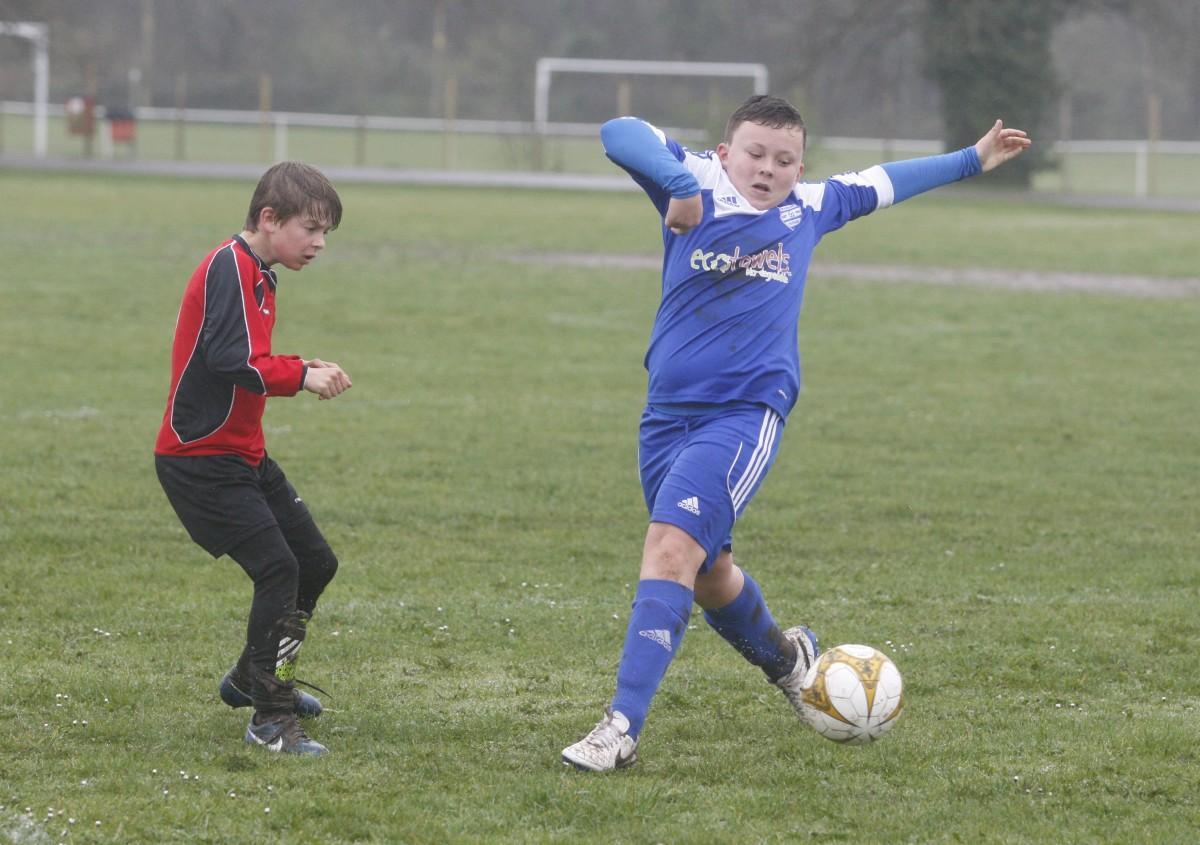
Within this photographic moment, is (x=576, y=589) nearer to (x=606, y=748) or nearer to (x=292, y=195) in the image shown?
(x=606, y=748)

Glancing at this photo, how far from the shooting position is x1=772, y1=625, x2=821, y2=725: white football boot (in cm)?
511

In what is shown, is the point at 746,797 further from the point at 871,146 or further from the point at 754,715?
the point at 871,146

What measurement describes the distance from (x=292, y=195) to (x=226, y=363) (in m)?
0.54

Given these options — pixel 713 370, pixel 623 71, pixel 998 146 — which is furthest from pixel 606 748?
pixel 623 71

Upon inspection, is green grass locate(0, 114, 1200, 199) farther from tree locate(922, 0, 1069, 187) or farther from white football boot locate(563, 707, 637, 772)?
white football boot locate(563, 707, 637, 772)

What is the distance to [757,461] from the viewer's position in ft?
16.0

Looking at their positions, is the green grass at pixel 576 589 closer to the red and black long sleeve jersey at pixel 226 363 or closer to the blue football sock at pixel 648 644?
the blue football sock at pixel 648 644

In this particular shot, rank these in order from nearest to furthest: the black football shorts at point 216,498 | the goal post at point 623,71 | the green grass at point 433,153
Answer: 1. the black football shorts at point 216,498
2. the green grass at point 433,153
3. the goal post at point 623,71

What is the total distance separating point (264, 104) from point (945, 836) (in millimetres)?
43746

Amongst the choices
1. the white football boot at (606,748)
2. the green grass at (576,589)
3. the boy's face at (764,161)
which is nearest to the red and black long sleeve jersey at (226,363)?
the green grass at (576,589)

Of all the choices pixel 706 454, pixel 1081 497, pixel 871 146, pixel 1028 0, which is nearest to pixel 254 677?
pixel 706 454

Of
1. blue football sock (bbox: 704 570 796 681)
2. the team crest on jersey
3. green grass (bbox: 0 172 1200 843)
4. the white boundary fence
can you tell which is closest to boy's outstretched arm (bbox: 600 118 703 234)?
the team crest on jersey

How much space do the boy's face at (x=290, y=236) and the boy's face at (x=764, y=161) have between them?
1.25 metres

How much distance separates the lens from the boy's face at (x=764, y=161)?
4887 millimetres
